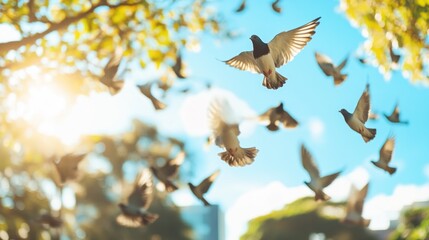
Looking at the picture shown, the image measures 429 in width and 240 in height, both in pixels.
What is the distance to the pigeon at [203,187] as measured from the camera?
326 inches

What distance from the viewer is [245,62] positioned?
21.6 ft

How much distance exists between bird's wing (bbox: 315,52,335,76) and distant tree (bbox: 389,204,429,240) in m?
7.42

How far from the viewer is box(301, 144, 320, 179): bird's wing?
7.95 metres

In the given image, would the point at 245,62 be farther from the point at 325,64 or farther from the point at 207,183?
the point at 207,183

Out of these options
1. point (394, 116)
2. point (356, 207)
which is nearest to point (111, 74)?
point (394, 116)

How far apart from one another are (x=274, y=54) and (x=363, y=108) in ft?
4.47

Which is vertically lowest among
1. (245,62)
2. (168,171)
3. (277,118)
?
(168,171)

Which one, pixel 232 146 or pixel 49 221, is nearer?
pixel 232 146

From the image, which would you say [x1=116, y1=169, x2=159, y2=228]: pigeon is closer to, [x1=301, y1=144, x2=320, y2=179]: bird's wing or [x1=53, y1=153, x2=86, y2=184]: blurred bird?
[x1=53, y1=153, x2=86, y2=184]: blurred bird

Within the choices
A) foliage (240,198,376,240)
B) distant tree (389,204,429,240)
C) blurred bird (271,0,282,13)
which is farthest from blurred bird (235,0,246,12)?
foliage (240,198,376,240)

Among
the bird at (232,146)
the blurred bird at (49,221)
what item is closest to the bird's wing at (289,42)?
the bird at (232,146)

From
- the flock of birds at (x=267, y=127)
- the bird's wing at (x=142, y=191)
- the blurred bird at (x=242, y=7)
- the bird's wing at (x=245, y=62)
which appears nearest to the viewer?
the flock of birds at (x=267, y=127)

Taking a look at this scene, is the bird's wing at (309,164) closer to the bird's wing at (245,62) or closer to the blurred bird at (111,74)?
the bird's wing at (245,62)

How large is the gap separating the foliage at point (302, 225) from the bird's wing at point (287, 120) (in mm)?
40117
